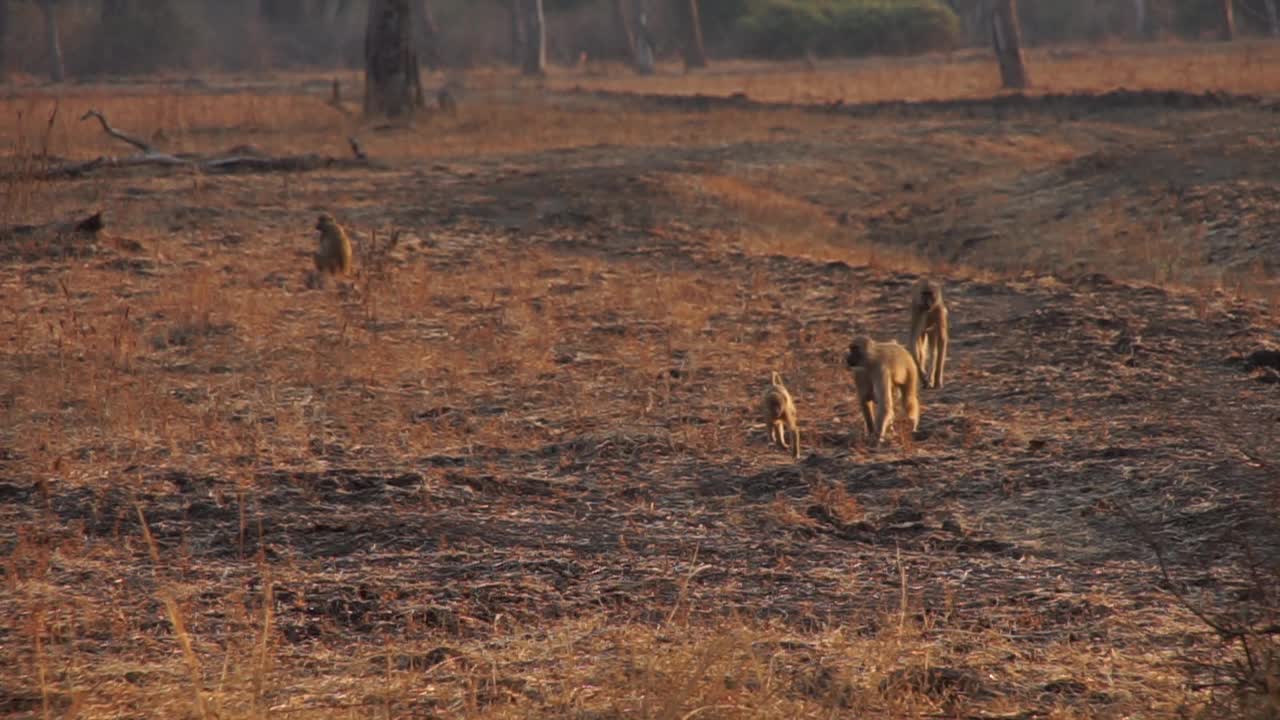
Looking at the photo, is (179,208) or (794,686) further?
(179,208)

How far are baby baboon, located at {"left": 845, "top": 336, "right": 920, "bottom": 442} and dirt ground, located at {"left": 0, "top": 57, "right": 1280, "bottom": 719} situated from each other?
162mm

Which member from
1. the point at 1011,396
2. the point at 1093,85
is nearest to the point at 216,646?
the point at 1011,396

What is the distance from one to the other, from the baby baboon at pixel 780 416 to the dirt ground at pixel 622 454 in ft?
Answer: 0.39

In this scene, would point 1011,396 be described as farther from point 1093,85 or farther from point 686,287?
point 1093,85

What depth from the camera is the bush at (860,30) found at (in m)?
49.4

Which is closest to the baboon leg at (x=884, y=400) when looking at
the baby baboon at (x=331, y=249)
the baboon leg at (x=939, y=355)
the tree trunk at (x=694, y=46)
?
the baboon leg at (x=939, y=355)

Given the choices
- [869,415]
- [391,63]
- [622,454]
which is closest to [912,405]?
[869,415]

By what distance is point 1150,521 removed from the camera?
621cm

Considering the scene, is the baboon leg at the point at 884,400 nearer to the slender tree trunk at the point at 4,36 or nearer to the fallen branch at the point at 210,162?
the fallen branch at the point at 210,162

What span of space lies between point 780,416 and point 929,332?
1.74 m

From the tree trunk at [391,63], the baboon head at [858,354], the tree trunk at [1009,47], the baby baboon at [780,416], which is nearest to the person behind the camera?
the baby baboon at [780,416]

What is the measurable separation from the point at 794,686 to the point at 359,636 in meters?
1.53

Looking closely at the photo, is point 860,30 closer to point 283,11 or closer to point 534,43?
point 534,43

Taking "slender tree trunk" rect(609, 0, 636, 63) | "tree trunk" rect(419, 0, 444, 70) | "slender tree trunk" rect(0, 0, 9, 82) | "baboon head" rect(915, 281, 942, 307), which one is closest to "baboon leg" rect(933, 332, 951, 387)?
"baboon head" rect(915, 281, 942, 307)
